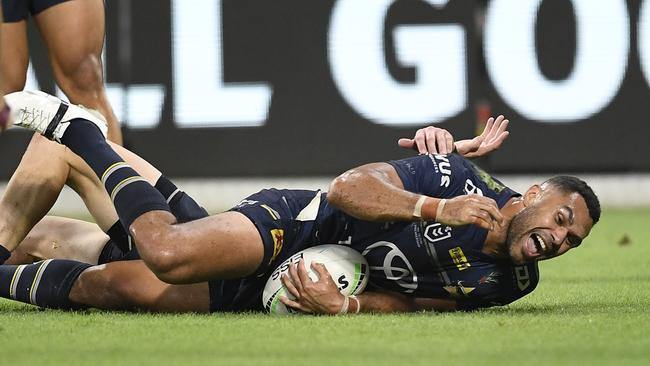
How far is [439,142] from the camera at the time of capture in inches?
201

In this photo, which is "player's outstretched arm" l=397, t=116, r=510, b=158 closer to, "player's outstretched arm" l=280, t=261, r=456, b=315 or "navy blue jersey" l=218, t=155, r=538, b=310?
"navy blue jersey" l=218, t=155, r=538, b=310

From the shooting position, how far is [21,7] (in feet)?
18.7

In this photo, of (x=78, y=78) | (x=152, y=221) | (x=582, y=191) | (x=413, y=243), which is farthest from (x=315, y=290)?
(x=78, y=78)

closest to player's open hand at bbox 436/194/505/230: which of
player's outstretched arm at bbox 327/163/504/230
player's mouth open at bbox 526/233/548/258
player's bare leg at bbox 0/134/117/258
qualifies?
player's outstretched arm at bbox 327/163/504/230

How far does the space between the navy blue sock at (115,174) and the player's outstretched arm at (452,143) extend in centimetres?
109

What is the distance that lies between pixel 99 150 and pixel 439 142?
1387mm

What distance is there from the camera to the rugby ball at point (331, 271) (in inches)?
182

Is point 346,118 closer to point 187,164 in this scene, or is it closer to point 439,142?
point 187,164

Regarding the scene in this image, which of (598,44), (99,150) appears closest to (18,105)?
(99,150)

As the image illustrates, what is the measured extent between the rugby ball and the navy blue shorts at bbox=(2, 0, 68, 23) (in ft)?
6.05

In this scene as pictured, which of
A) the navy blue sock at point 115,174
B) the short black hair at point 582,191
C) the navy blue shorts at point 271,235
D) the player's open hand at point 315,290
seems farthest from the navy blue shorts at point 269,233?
the short black hair at point 582,191

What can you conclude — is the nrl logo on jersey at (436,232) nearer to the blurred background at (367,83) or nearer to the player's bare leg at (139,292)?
the player's bare leg at (139,292)

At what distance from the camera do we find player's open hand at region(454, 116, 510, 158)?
5.12 metres

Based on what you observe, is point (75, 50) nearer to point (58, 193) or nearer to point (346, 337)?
point (58, 193)
